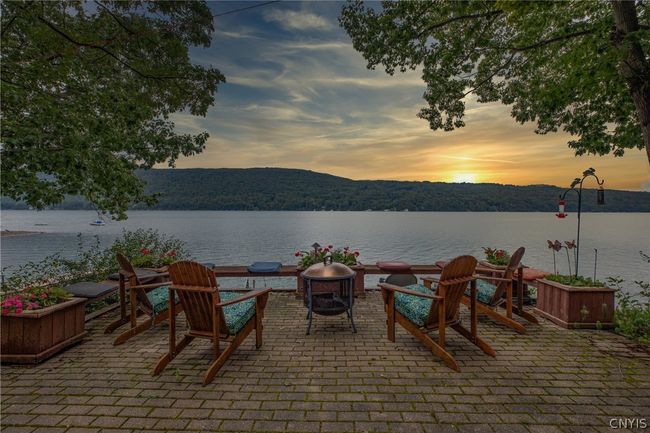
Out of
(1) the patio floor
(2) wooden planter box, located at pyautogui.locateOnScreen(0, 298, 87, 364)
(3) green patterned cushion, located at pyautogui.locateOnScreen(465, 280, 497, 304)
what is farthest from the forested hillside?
(2) wooden planter box, located at pyautogui.locateOnScreen(0, 298, 87, 364)

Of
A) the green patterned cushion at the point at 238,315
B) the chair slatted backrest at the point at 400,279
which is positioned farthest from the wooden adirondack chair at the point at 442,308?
the chair slatted backrest at the point at 400,279

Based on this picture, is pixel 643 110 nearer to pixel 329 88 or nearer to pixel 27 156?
pixel 27 156

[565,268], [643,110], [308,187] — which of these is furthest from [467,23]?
[308,187]

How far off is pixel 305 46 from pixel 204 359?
38.5 feet

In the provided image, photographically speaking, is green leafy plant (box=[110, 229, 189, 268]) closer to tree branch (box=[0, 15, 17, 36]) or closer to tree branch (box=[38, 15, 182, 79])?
tree branch (box=[38, 15, 182, 79])

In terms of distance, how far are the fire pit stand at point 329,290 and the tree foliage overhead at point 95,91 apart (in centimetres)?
357

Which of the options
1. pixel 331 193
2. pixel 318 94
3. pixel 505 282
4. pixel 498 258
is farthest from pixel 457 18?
pixel 331 193

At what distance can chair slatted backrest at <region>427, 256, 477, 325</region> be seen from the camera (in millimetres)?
3391

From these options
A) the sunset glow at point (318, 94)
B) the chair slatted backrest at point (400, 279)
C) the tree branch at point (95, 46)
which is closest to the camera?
the tree branch at point (95, 46)

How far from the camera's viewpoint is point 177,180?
94.4 m

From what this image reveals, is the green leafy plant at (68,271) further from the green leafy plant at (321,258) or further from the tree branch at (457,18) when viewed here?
the tree branch at (457,18)

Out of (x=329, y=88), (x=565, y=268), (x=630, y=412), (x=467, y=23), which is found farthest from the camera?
(x=565, y=268)

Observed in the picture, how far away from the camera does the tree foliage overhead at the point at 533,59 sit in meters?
4.30

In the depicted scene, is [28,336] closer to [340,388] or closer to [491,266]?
[340,388]
